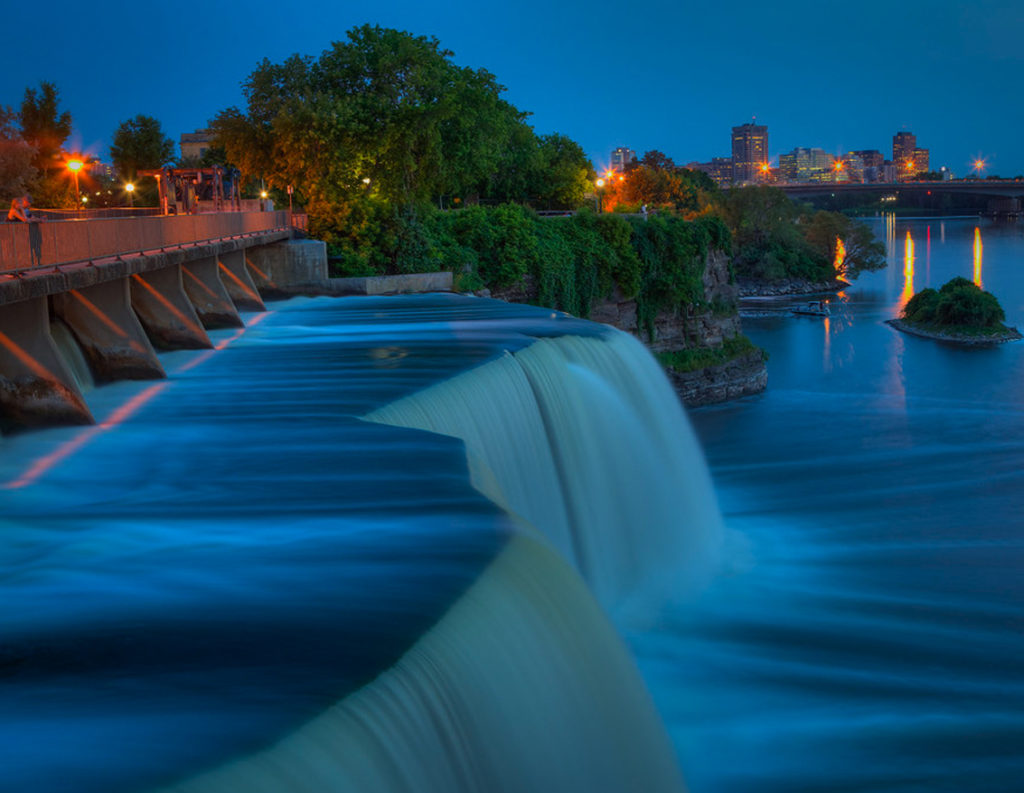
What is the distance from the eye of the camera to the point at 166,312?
23078 millimetres

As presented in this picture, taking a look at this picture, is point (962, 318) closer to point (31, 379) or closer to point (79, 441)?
point (31, 379)

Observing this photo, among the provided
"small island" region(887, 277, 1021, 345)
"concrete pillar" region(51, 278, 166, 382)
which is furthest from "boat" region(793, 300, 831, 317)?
"concrete pillar" region(51, 278, 166, 382)

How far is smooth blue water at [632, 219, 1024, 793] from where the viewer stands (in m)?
11.5

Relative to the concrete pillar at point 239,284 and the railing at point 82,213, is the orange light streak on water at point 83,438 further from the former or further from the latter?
the concrete pillar at point 239,284

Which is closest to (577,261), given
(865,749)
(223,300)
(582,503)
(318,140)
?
(318,140)

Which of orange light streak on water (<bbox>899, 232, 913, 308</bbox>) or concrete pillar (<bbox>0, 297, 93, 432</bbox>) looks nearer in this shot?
concrete pillar (<bbox>0, 297, 93, 432</bbox>)

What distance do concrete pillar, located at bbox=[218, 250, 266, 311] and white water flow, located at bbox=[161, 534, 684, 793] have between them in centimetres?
2320

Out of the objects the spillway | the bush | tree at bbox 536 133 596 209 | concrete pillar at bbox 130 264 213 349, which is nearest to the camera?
the spillway

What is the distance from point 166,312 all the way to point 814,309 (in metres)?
52.0

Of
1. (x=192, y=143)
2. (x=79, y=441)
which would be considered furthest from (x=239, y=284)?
(x=192, y=143)

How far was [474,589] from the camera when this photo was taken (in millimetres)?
8094

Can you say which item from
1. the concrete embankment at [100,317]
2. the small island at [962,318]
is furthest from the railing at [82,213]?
the small island at [962,318]

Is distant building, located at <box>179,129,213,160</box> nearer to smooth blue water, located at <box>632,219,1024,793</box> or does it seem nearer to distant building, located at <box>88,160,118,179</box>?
distant building, located at <box>88,160,118,179</box>

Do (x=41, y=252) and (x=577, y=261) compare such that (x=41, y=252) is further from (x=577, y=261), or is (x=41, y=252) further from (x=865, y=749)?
(x=577, y=261)
